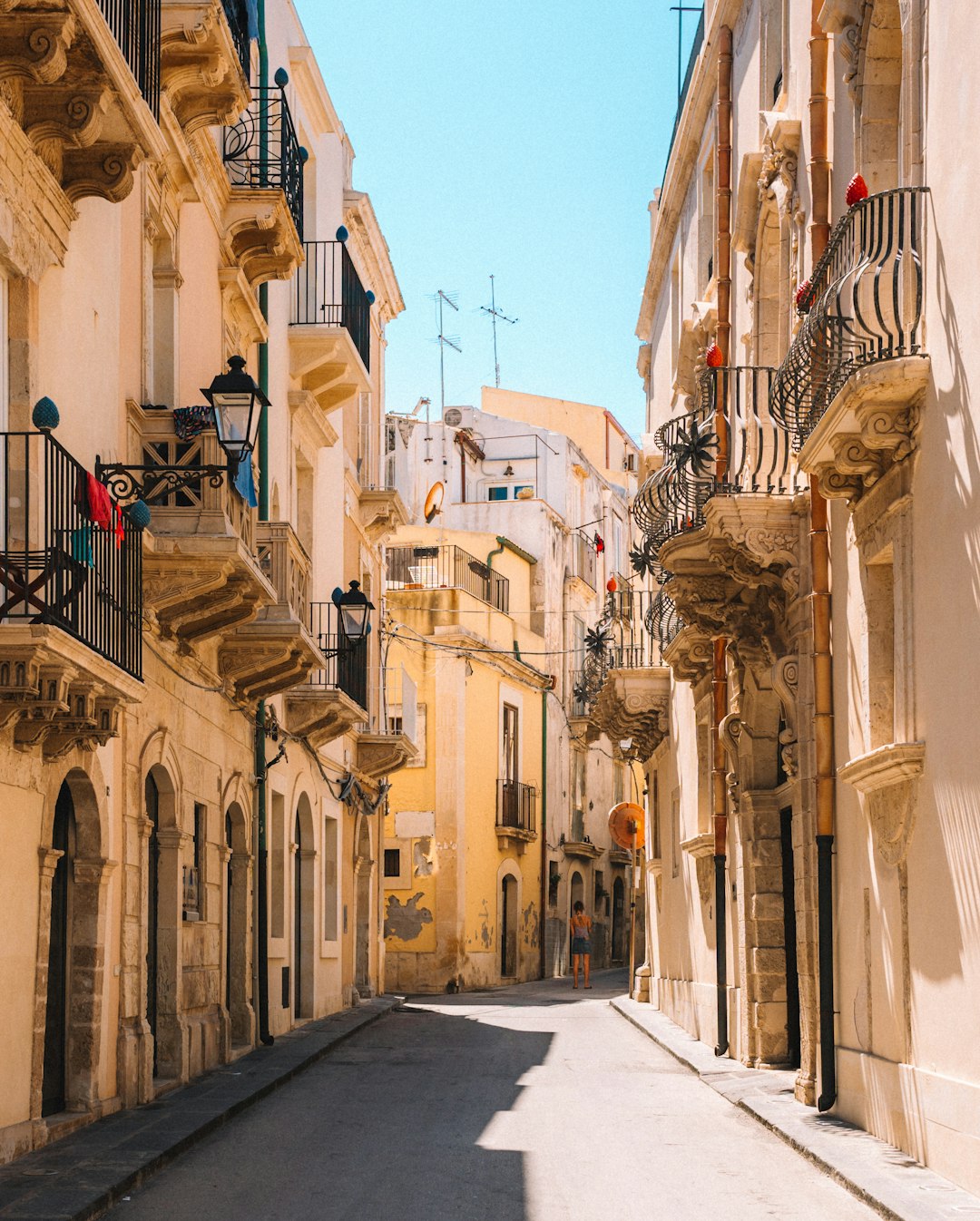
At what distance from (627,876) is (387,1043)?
3661 centimetres

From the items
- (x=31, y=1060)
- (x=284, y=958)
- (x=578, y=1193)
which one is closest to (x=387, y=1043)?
(x=284, y=958)

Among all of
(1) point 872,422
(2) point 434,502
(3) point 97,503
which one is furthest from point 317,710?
(2) point 434,502

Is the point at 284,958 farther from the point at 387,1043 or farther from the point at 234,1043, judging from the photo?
the point at 234,1043

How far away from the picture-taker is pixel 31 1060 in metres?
11.4

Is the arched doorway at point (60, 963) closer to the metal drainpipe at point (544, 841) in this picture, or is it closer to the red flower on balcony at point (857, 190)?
the red flower on balcony at point (857, 190)

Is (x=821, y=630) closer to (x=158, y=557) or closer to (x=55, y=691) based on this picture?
(x=158, y=557)

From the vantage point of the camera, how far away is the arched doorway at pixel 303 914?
80.1 ft

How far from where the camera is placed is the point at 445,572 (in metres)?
43.8

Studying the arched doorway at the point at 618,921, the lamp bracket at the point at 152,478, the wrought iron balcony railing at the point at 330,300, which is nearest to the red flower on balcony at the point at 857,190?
the lamp bracket at the point at 152,478

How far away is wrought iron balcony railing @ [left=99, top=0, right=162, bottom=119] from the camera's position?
434 inches

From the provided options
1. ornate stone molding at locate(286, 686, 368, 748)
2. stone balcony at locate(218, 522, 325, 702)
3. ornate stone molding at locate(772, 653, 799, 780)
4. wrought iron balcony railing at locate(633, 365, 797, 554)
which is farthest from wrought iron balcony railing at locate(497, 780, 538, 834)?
ornate stone molding at locate(772, 653, 799, 780)

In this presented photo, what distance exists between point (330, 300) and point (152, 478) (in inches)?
426

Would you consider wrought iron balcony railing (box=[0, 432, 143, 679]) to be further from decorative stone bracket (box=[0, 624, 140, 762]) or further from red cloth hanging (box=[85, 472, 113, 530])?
decorative stone bracket (box=[0, 624, 140, 762])

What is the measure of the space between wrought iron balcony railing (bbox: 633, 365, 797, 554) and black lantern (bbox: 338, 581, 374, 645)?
5073 millimetres
